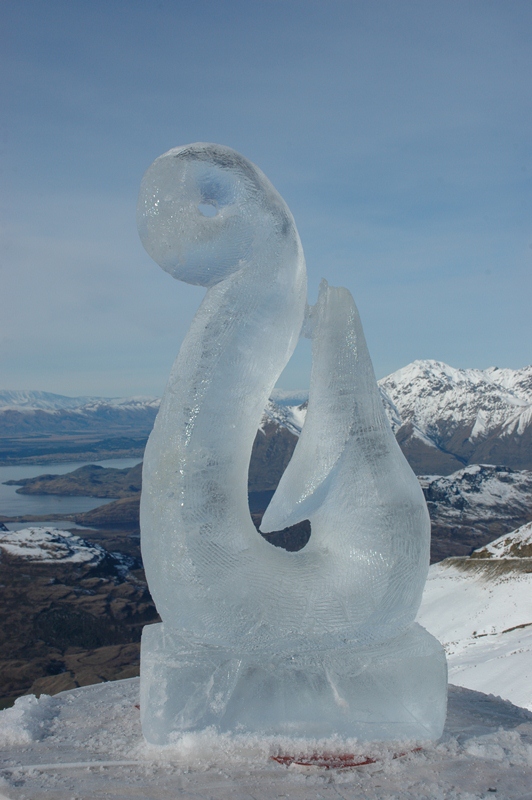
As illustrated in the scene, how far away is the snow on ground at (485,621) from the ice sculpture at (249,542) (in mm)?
10468

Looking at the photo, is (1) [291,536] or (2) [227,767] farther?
(1) [291,536]

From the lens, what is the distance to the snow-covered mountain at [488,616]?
1758 centimetres

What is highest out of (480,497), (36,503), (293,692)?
(293,692)

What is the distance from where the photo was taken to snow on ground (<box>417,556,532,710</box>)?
57.3 ft

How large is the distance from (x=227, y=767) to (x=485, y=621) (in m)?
24.4

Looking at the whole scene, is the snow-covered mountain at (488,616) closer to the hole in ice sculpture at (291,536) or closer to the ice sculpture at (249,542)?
the ice sculpture at (249,542)

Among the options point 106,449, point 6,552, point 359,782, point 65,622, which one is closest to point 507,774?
point 359,782

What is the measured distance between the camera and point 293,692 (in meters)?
6.97

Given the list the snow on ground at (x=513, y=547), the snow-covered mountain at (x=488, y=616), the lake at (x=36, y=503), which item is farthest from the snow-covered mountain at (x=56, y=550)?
the lake at (x=36, y=503)

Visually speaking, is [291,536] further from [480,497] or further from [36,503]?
[36,503]

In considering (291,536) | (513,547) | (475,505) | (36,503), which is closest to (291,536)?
(291,536)

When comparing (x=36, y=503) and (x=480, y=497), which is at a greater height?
(x=480, y=497)

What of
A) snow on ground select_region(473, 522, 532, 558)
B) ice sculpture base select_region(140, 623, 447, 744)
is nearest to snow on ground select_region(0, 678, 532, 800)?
ice sculpture base select_region(140, 623, 447, 744)

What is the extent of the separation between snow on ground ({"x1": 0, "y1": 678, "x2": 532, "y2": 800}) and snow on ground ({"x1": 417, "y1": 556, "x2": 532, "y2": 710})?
981 cm
